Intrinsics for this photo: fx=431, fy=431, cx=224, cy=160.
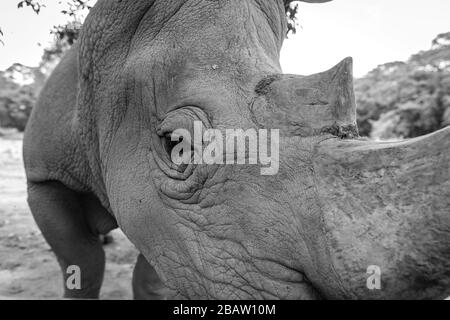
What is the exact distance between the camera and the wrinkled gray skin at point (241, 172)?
1197 millimetres

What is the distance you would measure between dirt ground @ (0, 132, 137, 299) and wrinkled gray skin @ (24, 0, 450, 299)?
161cm

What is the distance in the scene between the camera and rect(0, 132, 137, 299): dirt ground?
13.4 ft

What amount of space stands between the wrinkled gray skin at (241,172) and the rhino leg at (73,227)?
0.42 m

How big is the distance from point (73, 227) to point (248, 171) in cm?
202

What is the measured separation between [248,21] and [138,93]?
0.63 metres

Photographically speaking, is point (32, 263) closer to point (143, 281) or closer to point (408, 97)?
point (143, 281)

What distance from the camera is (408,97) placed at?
2275 centimetres

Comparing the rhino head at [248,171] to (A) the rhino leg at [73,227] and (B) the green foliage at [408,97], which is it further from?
(B) the green foliage at [408,97]

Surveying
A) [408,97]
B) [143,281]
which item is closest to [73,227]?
[143,281]

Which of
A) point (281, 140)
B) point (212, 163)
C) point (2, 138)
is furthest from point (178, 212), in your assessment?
point (2, 138)

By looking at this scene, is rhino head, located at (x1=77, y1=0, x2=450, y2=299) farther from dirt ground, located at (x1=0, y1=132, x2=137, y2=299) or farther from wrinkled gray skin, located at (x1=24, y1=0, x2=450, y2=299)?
dirt ground, located at (x1=0, y1=132, x2=137, y2=299)

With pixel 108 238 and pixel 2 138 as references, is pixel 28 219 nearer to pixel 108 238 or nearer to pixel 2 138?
pixel 108 238

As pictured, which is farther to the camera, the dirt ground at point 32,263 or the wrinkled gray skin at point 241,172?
the dirt ground at point 32,263

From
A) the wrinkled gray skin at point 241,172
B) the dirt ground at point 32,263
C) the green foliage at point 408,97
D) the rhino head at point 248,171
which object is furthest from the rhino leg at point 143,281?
the green foliage at point 408,97
